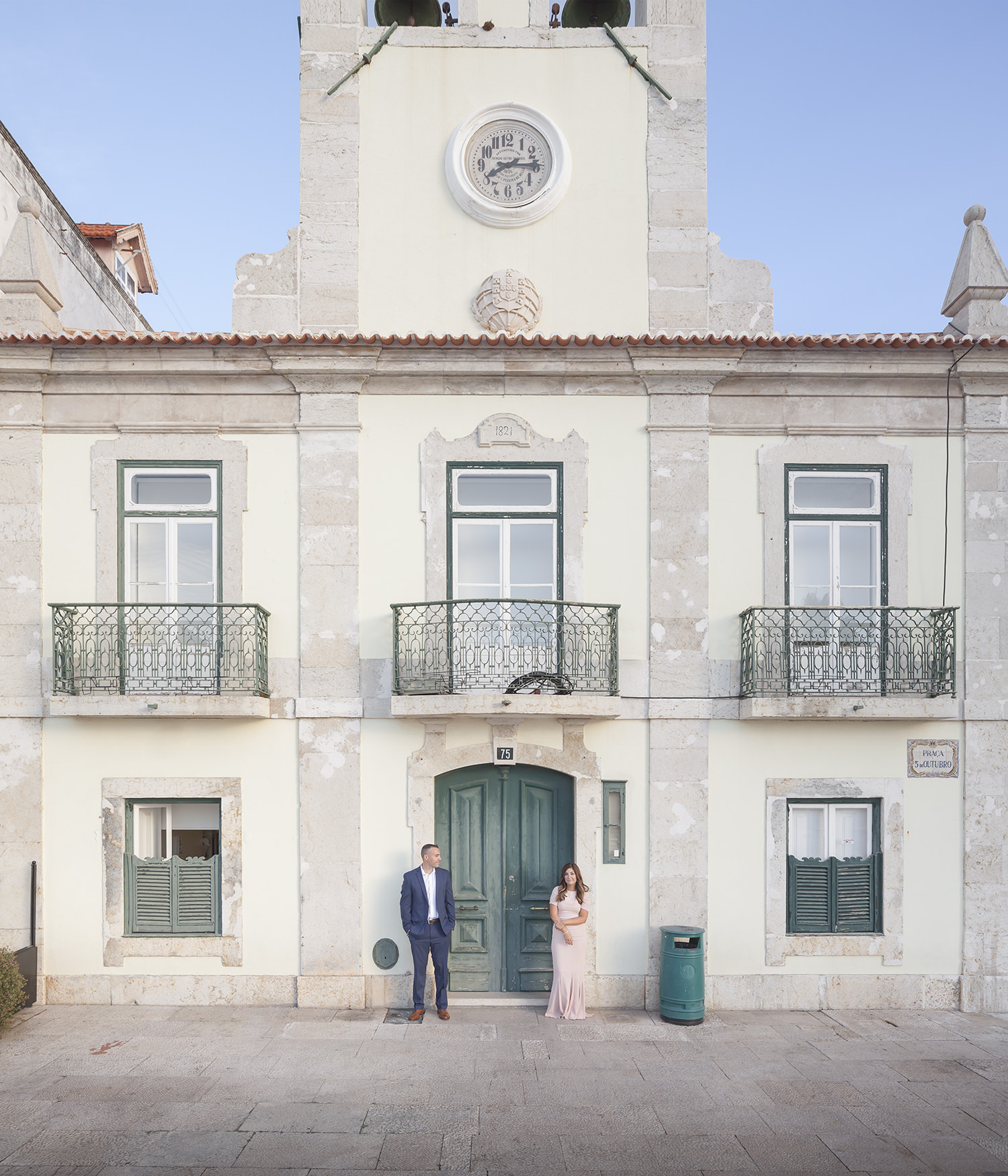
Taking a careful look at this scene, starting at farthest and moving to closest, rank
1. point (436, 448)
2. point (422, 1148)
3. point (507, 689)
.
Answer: point (436, 448)
point (507, 689)
point (422, 1148)

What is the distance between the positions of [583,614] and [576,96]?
17.4 ft

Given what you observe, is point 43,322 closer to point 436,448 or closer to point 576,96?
point 436,448

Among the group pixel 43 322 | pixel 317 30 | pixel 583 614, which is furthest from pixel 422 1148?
pixel 317 30

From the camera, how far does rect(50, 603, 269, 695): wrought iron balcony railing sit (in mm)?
8297

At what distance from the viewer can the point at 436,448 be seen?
863cm

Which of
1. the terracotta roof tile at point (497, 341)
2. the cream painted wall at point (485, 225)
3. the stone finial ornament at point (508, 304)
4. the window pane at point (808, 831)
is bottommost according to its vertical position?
the window pane at point (808, 831)

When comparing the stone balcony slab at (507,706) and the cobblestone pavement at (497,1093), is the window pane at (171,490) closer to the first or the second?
the stone balcony slab at (507,706)

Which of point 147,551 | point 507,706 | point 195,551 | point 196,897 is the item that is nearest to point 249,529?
point 195,551

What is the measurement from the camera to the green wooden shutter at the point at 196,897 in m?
8.43

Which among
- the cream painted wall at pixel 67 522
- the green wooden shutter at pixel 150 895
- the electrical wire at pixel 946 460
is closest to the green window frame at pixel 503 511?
the cream painted wall at pixel 67 522

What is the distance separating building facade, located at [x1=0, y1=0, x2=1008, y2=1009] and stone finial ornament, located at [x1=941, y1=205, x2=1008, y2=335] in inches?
1.7

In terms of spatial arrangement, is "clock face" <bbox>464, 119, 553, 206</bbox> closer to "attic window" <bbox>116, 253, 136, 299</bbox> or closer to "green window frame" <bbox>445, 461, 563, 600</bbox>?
"green window frame" <bbox>445, 461, 563, 600</bbox>

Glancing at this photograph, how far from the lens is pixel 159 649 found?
8422 millimetres

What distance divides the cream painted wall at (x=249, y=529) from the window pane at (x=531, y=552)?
2114mm
